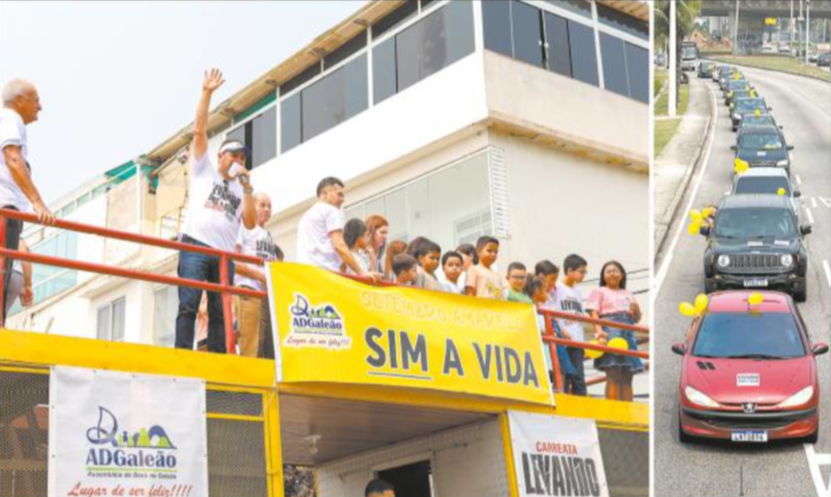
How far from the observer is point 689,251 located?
16.1 m

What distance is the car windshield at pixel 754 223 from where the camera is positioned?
Answer: 1675 centimetres

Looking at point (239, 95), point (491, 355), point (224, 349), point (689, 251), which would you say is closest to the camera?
point (224, 349)

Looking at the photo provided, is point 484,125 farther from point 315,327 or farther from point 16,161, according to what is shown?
point 16,161

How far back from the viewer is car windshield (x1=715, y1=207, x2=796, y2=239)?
1675cm

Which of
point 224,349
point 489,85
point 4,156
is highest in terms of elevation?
point 489,85

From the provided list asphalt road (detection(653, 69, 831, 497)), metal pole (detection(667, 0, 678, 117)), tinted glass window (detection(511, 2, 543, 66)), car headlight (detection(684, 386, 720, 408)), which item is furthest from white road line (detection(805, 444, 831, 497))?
tinted glass window (detection(511, 2, 543, 66))

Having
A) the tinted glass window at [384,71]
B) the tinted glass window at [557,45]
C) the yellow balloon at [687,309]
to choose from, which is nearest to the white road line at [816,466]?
the yellow balloon at [687,309]

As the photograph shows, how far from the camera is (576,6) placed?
22.1m

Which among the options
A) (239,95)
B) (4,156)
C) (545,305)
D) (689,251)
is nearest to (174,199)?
(239,95)

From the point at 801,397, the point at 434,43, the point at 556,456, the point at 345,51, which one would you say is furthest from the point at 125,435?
the point at 345,51

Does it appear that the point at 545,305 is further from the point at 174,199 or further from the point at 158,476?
the point at 174,199

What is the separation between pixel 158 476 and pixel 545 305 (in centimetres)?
474

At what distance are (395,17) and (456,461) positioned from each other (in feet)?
39.6

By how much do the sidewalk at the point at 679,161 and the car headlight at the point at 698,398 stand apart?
2914 mm
